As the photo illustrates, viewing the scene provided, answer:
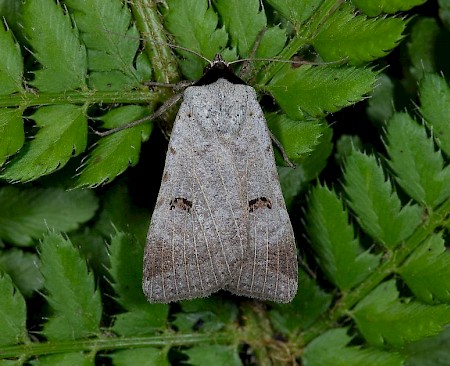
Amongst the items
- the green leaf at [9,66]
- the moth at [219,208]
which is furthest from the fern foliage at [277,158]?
the moth at [219,208]

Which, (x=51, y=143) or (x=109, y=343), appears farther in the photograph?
(x=109, y=343)

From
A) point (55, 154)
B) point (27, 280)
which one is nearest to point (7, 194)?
point (27, 280)

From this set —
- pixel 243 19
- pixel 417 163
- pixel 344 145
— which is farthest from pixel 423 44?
pixel 243 19

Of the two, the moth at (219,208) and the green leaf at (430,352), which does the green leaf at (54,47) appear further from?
the green leaf at (430,352)

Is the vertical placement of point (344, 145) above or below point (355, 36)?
below

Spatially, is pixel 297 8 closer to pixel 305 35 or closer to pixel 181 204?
pixel 305 35

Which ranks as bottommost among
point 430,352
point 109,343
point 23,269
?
point 430,352

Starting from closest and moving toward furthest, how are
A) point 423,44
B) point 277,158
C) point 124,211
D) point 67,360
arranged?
point 67,360, point 277,158, point 124,211, point 423,44
